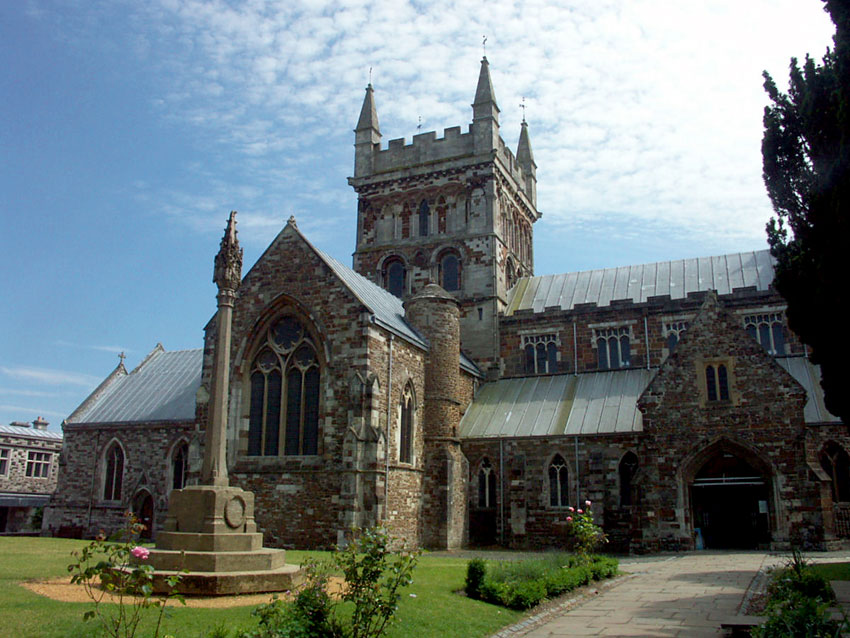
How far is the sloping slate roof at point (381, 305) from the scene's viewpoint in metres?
28.0

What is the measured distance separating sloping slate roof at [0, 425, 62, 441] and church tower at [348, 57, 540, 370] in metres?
26.5

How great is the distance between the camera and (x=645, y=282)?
38875mm

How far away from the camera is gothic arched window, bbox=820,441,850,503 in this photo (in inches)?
1094

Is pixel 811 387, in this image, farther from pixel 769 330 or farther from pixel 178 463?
pixel 178 463

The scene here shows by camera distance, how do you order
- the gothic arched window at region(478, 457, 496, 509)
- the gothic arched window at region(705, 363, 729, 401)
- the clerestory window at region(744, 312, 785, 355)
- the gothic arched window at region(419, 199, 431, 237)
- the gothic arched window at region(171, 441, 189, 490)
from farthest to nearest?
the gothic arched window at region(419, 199, 431, 237)
the gothic arched window at region(171, 441, 189, 490)
the clerestory window at region(744, 312, 785, 355)
the gothic arched window at region(478, 457, 496, 509)
the gothic arched window at region(705, 363, 729, 401)

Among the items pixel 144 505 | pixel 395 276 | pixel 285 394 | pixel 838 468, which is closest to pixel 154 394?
pixel 144 505

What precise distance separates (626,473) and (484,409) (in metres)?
7.41

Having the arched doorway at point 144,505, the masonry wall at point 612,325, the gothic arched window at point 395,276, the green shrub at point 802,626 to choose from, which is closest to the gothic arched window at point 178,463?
the arched doorway at point 144,505

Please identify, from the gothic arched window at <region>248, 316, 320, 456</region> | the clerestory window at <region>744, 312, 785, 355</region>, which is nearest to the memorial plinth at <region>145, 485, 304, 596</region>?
the gothic arched window at <region>248, 316, 320, 456</region>

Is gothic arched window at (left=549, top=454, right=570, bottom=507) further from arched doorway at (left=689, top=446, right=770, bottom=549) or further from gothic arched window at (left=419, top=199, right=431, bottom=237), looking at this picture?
gothic arched window at (left=419, top=199, right=431, bottom=237)

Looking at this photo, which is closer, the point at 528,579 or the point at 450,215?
the point at 528,579

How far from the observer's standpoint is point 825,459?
2797 centimetres

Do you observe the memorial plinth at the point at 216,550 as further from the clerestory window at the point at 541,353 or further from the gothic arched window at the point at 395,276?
the gothic arched window at the point at 395,276

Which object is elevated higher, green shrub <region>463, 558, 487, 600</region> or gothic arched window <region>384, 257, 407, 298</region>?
gothic arched window <region>384, 257, 407, 298</region>
